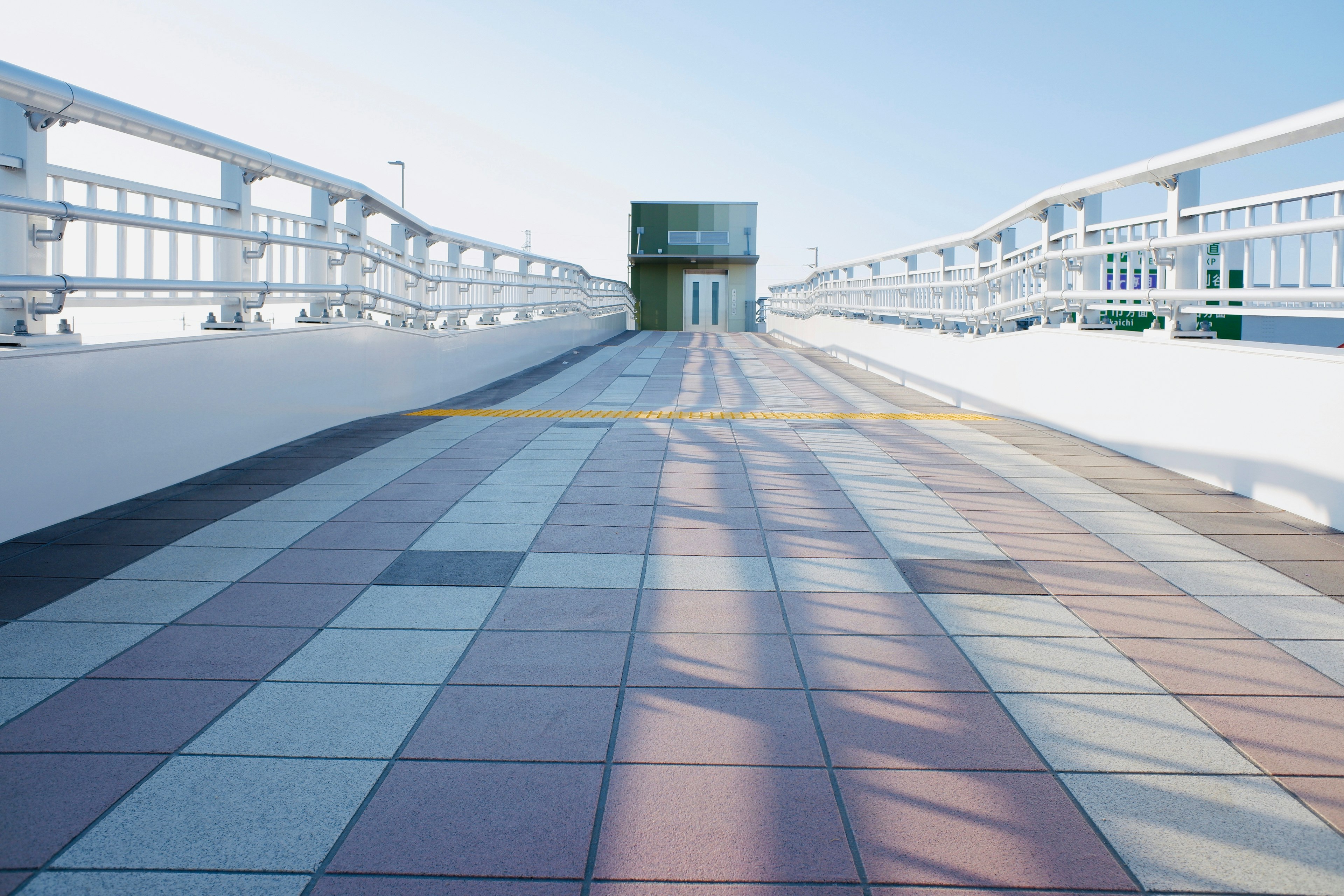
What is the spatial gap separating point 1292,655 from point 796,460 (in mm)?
4012

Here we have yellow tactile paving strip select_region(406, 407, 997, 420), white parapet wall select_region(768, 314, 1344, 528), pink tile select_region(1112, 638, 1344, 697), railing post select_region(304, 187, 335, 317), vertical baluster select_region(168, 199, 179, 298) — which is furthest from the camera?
yellow tactile paving strip select_region(406, 407, 997, 420)

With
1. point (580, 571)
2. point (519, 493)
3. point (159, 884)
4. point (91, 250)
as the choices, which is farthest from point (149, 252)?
point (159, 884)

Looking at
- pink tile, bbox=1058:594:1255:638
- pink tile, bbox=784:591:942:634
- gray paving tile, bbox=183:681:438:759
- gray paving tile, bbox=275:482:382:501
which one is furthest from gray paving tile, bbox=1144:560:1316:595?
gray paving tile, bbox=275:482:382:501

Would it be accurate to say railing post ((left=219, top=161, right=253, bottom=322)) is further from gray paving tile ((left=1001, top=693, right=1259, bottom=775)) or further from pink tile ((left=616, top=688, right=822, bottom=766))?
gray paving tile ((left=1001, top=693, right=1259, bottom=775))

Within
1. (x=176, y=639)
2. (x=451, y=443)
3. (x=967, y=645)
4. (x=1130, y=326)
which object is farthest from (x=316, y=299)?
(x=1130, y=326)

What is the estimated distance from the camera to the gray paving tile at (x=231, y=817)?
2.14m

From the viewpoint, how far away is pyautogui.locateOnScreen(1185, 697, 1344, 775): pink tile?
259 centimetres

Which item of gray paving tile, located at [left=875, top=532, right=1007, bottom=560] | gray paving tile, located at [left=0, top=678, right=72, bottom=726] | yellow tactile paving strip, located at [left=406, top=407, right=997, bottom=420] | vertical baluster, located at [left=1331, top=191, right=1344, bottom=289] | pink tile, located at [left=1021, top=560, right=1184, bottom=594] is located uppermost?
vertical baluster, located at [left=1331, top=191, right=1344, bottom=289]

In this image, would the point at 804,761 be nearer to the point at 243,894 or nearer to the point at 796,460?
the point at 243,894

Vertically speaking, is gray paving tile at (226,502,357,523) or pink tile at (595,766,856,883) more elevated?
gray paving tile at (226,502,357,523)

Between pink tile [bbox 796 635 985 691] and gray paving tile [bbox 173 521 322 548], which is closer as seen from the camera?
pink tile [bbox 796 635 985 691]

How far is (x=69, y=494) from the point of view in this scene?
16.0 ft

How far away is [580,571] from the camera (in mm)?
4312

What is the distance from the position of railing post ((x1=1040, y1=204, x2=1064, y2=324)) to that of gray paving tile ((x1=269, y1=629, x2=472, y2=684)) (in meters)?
7.07
